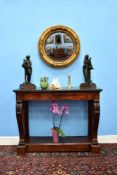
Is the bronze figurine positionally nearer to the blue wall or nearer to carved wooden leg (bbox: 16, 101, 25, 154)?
the blue wall

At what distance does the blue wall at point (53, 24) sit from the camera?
3568mm

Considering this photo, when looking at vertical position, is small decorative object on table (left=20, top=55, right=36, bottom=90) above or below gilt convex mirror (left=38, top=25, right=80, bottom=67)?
below

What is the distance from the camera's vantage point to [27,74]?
3.34 m

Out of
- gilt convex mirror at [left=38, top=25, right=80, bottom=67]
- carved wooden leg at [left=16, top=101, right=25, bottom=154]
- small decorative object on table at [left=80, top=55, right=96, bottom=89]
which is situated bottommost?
carved wooden leg at [left=16, top=101, right=25, bottom=154]

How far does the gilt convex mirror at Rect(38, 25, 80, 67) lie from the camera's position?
355 cm

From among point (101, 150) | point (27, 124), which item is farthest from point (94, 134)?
point (27, 124)

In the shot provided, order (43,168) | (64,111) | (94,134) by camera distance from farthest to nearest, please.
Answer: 1. (64,111)
2. (94,134)
3. (43,168)

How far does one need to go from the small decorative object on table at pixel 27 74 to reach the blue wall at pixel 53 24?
246mm

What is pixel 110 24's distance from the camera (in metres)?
3.59

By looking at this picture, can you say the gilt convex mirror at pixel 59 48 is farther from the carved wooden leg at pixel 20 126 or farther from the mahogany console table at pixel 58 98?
the carved wooden leg at pixel 20 126

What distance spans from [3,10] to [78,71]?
1370 millimetres

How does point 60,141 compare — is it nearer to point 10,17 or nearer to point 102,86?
point 102,86

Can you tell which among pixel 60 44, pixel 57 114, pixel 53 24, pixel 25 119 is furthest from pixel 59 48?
pixel 25 119

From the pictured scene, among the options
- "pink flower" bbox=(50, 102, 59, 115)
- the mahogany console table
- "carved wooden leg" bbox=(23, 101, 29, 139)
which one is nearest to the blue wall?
"carved wooden leg" bbox=(23, 101, 29, 139)
